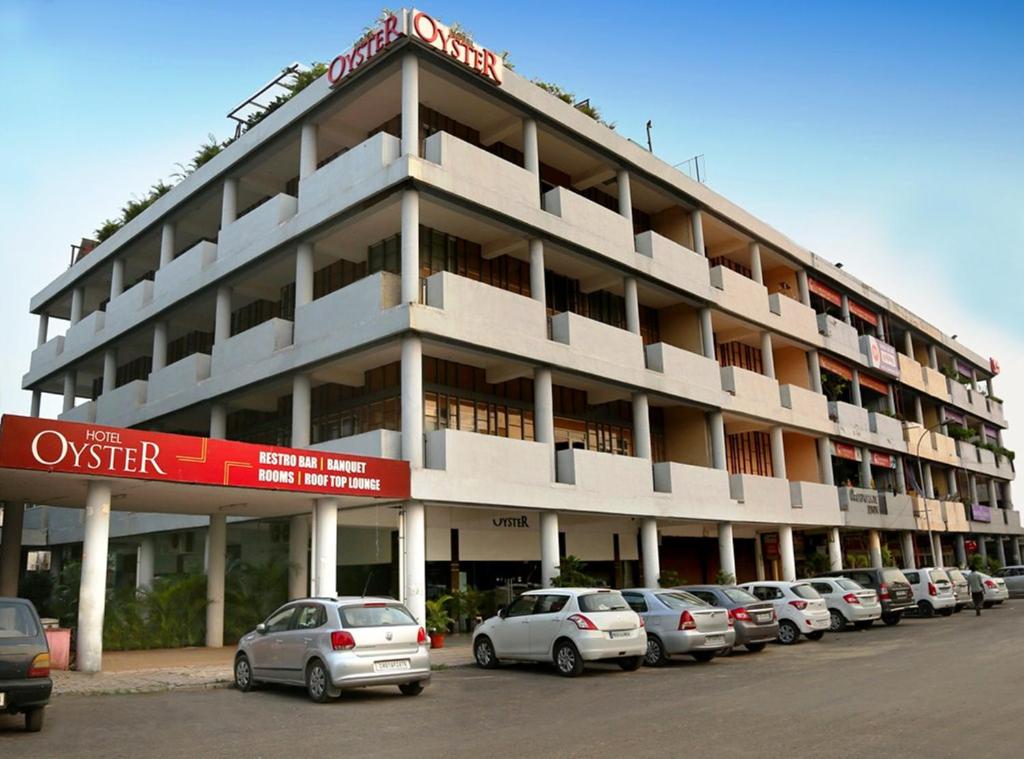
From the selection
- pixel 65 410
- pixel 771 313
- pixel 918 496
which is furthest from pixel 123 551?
pixel 918 496

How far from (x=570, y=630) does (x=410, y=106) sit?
13.6m

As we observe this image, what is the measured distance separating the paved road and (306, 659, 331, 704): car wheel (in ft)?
0.79

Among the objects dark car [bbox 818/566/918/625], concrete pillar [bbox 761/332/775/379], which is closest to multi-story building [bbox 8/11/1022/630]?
concrete pillar [bbox 761/332/775/379]

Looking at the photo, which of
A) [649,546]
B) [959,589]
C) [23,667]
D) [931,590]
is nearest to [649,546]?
[649,546]

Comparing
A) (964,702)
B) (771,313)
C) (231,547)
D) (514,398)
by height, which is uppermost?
(771,313)

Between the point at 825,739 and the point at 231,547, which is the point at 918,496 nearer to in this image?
the point at 231,547

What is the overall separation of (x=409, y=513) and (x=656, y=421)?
15250mm

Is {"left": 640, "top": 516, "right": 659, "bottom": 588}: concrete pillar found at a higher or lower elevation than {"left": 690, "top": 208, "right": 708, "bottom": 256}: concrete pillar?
lower

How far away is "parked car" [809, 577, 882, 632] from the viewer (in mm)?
25359

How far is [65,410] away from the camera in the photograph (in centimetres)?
3816

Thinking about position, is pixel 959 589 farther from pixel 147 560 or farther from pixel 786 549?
Result: pixel 147 560

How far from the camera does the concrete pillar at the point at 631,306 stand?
28.4m

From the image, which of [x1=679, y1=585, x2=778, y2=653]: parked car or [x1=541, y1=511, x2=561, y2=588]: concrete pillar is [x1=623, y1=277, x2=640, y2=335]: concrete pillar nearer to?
[x1=541, y1=511, x2=561, y2=588]: concrete pillar

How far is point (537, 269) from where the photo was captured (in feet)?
82.2
